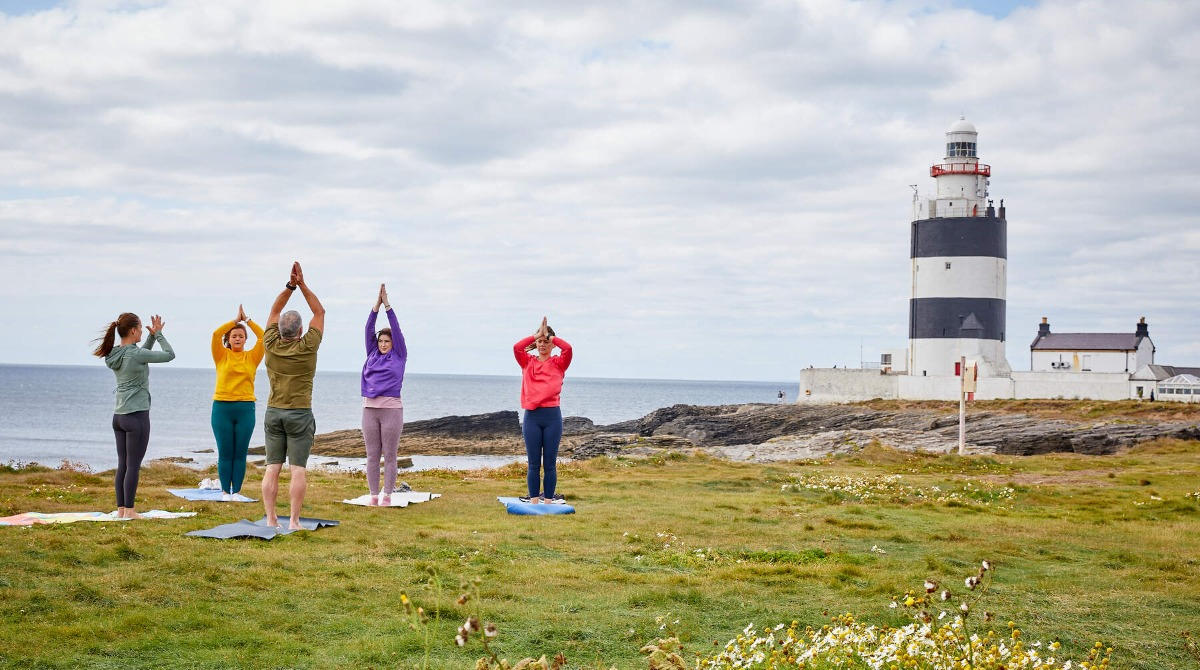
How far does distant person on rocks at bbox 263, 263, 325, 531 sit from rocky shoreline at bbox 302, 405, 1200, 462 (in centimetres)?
2530

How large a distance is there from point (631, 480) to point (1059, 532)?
30.1ft

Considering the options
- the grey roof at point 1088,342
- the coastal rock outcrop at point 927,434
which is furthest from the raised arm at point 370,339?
the grey roof at point 1088,342

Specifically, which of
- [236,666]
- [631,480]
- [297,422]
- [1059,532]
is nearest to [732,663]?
[236,666]

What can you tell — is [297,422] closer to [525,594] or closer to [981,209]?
[525,594]

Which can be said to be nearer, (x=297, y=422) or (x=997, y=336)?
(x=297, y=422)

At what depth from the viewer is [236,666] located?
21.7ft

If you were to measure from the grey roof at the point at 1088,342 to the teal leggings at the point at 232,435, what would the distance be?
6439 centimetres

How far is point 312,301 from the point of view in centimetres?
1195

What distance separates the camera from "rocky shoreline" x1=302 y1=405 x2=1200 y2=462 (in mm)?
39656

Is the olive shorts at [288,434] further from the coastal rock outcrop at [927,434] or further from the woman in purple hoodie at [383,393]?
the coastal rock outcrop at [927,434]

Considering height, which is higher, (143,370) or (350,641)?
(143,370)

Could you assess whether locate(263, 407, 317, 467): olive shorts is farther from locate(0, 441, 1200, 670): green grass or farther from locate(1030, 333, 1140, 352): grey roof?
locate(1030, 333, 1140, 352): grey roof

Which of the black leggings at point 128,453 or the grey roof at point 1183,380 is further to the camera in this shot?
the grey roof at point 1183,380

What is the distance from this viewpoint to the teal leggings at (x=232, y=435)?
15.2 meters
